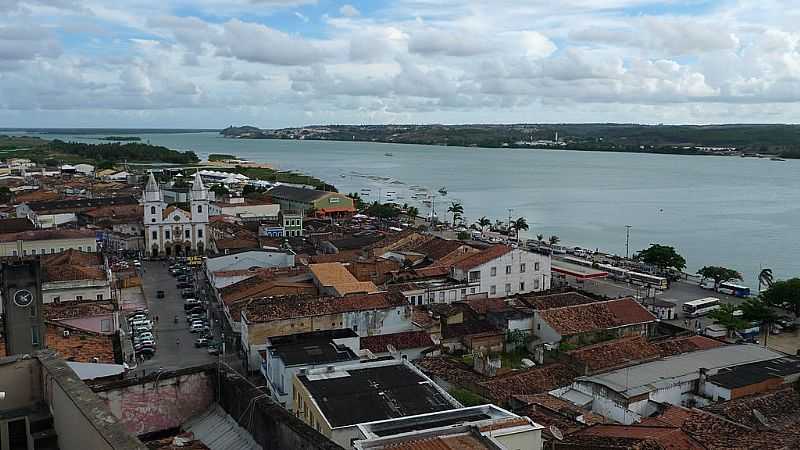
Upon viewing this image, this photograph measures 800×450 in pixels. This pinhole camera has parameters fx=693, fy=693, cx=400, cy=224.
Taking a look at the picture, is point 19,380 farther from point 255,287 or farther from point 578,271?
point 578,271

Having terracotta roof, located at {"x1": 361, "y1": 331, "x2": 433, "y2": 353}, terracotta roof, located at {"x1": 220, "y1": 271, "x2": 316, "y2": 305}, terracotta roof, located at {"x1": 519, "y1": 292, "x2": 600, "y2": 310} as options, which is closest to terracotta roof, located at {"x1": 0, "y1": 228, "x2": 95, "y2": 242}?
terracotta roof, located at {"x1": 220, "y1": 271, "x2": 316, "y2": 305}

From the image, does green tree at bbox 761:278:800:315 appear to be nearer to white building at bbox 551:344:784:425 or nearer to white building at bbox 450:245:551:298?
white building at bbox 450:245:551:298

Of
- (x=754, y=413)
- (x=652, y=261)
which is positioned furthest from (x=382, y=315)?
(x=652, y=261)

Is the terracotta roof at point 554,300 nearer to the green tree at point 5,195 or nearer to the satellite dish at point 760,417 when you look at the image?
the satellite dish at point 760,417

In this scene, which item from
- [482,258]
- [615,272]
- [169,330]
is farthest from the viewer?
[615,272]

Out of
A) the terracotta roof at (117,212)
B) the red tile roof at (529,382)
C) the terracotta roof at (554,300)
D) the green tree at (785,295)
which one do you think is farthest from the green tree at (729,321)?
the terracotta roof at (117,212)

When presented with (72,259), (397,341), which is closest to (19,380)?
(397,341)
